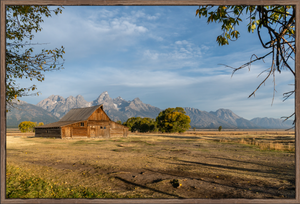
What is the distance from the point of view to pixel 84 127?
39562 mm

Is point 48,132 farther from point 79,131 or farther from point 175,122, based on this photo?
point 175,122

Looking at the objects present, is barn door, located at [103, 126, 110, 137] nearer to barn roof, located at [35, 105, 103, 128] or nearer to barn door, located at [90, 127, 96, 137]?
barn door, located at [90, 127, 96, 137]

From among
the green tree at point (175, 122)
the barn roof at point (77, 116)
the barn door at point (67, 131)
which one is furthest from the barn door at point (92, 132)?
the green tree at point (175, 122)

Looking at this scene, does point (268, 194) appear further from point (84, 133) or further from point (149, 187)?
point (84, 133)

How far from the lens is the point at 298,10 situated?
14.2 ft

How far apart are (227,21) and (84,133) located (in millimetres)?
39591

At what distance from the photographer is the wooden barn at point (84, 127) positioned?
37.3m

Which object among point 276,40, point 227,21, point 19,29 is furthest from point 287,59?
point 19,29

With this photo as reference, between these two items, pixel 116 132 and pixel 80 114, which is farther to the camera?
pixel 116 132

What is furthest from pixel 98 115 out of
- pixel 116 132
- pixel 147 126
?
pixel 147 126

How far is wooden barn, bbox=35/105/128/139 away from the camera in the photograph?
37.3 m

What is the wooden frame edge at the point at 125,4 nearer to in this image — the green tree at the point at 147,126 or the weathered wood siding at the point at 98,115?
the weathered wood siding at the point at 98,115

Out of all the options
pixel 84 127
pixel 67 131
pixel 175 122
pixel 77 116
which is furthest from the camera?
pixel 175 122

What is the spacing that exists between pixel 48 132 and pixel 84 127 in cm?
791
